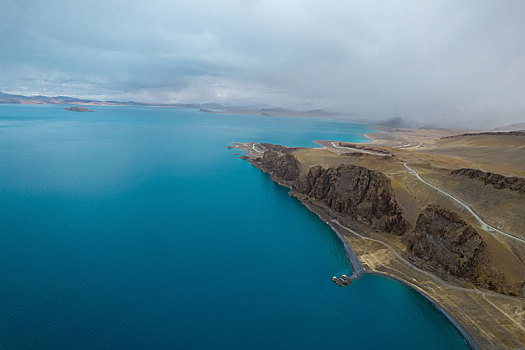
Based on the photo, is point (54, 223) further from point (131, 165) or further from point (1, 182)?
point (131, 165)

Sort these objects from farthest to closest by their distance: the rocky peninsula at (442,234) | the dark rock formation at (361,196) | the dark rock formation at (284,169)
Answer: the dark rock formation at (284,169) → the dark rock formation at (361,196) → the rocky peninsula at (442,234)

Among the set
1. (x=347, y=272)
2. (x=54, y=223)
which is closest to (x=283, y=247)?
(x=347, y=272)

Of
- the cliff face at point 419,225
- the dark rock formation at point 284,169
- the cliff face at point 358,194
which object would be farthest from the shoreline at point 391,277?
the dark rock formation at point 284,169

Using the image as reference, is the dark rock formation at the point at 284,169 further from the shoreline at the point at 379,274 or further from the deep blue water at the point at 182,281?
the shoreline at the point at 379,274

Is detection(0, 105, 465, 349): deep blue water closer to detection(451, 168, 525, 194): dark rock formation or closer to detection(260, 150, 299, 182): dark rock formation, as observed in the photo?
detection(260, 150, 299, 182): dark rock formation

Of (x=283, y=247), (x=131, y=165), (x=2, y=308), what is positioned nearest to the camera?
(x=2, y=308)

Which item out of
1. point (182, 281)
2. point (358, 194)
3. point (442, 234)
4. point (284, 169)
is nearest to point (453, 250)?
point (442, 234)
